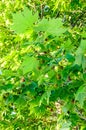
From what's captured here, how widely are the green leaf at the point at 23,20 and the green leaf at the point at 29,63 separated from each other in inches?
5.5

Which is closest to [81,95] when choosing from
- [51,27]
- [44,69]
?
[44,69]

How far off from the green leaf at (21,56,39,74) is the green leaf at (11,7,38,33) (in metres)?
0.14

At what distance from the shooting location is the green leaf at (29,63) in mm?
1308

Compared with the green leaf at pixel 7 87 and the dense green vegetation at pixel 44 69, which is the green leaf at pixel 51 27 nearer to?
the dense green vegetation at pixel 44 69

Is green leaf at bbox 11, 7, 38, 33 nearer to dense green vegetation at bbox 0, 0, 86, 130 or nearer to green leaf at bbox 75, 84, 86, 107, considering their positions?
dense green vegetation at bbox 0, 0, 86, 130

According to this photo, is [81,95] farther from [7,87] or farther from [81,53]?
[7,87]

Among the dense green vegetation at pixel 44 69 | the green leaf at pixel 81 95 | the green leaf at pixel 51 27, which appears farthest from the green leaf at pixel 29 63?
the green leaf at pixel 81 95

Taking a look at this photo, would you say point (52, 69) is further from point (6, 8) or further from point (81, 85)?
point (6, 8)

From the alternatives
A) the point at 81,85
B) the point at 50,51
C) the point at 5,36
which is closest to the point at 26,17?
the point at 50,51

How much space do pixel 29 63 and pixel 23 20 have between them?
0.21 m

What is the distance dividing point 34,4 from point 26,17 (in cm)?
643

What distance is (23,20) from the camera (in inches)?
46.8

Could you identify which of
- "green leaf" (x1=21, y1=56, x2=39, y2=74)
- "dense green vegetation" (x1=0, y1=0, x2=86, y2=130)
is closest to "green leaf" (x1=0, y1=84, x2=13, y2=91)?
"dense green vegetation" (x1=0, y1=0, x2=86, y2=130)

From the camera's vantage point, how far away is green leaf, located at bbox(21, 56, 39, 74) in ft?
4.29
